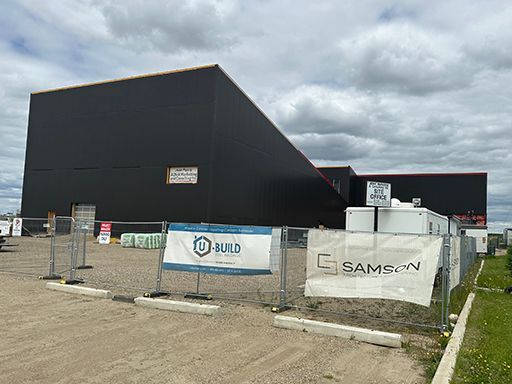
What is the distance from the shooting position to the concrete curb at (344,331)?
749cm

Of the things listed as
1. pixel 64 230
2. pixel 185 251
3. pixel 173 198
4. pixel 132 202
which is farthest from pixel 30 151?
pixel 185 251

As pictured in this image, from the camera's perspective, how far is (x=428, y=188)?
61750mm

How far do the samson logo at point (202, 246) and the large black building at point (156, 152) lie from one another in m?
20.4

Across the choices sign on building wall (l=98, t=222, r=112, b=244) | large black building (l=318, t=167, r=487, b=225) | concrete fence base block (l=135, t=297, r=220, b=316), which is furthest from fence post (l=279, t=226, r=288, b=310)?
large black building (l=318, t=167, r=487, b=225)

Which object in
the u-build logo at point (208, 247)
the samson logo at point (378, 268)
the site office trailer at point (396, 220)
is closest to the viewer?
the samson logo at point (378, 268)

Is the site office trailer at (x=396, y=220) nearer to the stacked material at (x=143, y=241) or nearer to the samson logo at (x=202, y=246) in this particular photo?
the samson logo at (x=202, y=246)

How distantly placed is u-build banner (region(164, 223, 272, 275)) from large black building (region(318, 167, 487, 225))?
182ft

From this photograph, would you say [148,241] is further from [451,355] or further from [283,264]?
[451,355]

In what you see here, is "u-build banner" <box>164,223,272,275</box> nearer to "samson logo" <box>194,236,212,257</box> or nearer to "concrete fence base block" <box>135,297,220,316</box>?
"samson logo" <box>194,236,212,257</box>

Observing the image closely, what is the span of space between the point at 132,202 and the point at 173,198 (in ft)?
13.3

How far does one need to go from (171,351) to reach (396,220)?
1017 cm

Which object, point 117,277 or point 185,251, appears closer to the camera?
point 185,251

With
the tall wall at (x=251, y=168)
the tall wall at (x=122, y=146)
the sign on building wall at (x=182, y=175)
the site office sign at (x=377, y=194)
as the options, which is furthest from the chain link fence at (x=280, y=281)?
the tall wall at (x=251, y=168)

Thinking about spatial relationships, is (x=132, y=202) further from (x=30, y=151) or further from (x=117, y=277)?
(x=117, y=277)
